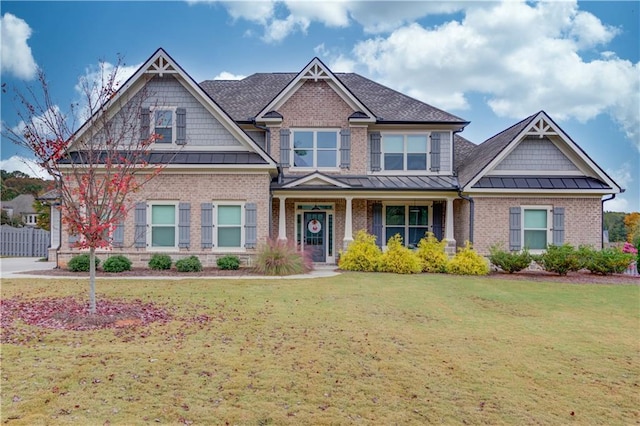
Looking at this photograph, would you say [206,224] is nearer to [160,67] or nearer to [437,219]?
[160,67]

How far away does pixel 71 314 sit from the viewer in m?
7.62

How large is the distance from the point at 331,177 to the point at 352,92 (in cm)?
439

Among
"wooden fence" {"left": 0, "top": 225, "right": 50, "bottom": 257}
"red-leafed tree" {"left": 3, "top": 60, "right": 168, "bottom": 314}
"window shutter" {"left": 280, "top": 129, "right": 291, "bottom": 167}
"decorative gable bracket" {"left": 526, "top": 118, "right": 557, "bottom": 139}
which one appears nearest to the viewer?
"red-leafed tree" {"left": 3, "top": 60, "right": 168, "bottom": 314}

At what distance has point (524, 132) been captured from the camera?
55.3 ft

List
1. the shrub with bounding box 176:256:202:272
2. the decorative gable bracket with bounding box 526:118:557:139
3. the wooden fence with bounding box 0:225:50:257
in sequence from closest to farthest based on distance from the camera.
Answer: the shrub with bounding box 176:256:202:272, the decorative gable bracket with bounding box 526:118:557:139, the wooden fence with bounding box 0:225:50:257

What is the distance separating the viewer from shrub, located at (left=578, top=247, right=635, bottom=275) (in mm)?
15070

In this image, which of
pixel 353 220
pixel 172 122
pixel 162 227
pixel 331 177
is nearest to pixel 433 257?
pixel 353 220

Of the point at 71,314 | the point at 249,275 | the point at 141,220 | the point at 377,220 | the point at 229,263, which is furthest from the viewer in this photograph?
the point at 377,220

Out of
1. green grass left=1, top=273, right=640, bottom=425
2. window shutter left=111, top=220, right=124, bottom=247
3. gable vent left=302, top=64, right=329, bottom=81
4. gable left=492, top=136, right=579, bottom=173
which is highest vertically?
gable vent left=302, top=64, right=329, bottom=81

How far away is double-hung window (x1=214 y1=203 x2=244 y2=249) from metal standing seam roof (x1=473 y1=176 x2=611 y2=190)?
9958 mm

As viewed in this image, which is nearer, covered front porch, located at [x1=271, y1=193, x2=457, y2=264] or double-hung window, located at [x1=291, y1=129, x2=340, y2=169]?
covered front porch, located at [x1=271, y1=193, x2=457, y2=264]

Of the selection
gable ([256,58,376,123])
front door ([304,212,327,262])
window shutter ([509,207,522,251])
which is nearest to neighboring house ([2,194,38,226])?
gable ([256,58,376,123])

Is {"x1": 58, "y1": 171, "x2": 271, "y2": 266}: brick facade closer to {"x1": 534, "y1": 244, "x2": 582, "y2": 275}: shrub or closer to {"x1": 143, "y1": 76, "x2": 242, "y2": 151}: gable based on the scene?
{"x1": 143, "y1": 76, "x2": 242, "y2": 151}: gable

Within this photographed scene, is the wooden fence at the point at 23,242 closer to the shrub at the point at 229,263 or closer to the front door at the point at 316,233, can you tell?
the shrub at the point at 229,263
